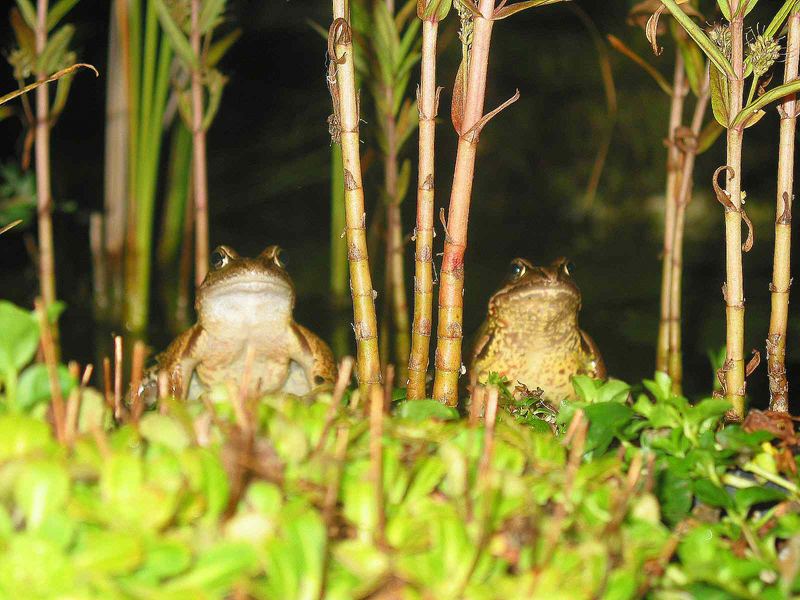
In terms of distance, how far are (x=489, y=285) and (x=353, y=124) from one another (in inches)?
131

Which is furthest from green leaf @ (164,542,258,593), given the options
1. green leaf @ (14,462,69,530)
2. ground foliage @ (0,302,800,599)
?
green leaf @ (14,462,69,530)

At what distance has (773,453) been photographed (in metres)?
1.17

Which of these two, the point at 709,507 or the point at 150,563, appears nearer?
the point at 150,563

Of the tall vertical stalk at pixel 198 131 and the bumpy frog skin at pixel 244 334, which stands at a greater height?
the tall vertical stalk at pixel 198 131

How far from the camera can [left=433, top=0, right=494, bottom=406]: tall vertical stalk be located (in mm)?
1349

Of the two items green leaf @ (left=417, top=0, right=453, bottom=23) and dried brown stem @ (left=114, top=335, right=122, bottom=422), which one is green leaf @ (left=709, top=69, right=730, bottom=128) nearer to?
green leaf @ (left=417, top=0, right=453, bottom=23)

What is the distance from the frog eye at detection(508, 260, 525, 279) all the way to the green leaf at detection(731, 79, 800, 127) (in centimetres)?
95

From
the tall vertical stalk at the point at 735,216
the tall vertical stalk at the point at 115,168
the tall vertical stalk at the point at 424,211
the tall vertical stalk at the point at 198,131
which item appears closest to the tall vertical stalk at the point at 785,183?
the tall vertical stalk at the point at 735,216

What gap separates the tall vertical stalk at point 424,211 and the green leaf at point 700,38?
14.7 inches

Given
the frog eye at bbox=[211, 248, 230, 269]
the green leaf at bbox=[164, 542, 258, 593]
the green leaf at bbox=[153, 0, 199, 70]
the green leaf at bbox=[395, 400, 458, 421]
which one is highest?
the green leaf at bbox=[153, 0, 199, 70]

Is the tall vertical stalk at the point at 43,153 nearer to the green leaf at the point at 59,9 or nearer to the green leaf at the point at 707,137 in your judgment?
the green leaf at the point at 59,9

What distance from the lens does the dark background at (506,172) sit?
4738mm

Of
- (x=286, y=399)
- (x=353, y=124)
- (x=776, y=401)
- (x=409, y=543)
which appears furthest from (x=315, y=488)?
(x=776, y=401)

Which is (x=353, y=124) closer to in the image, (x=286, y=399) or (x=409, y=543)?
(x=286, y=399)
